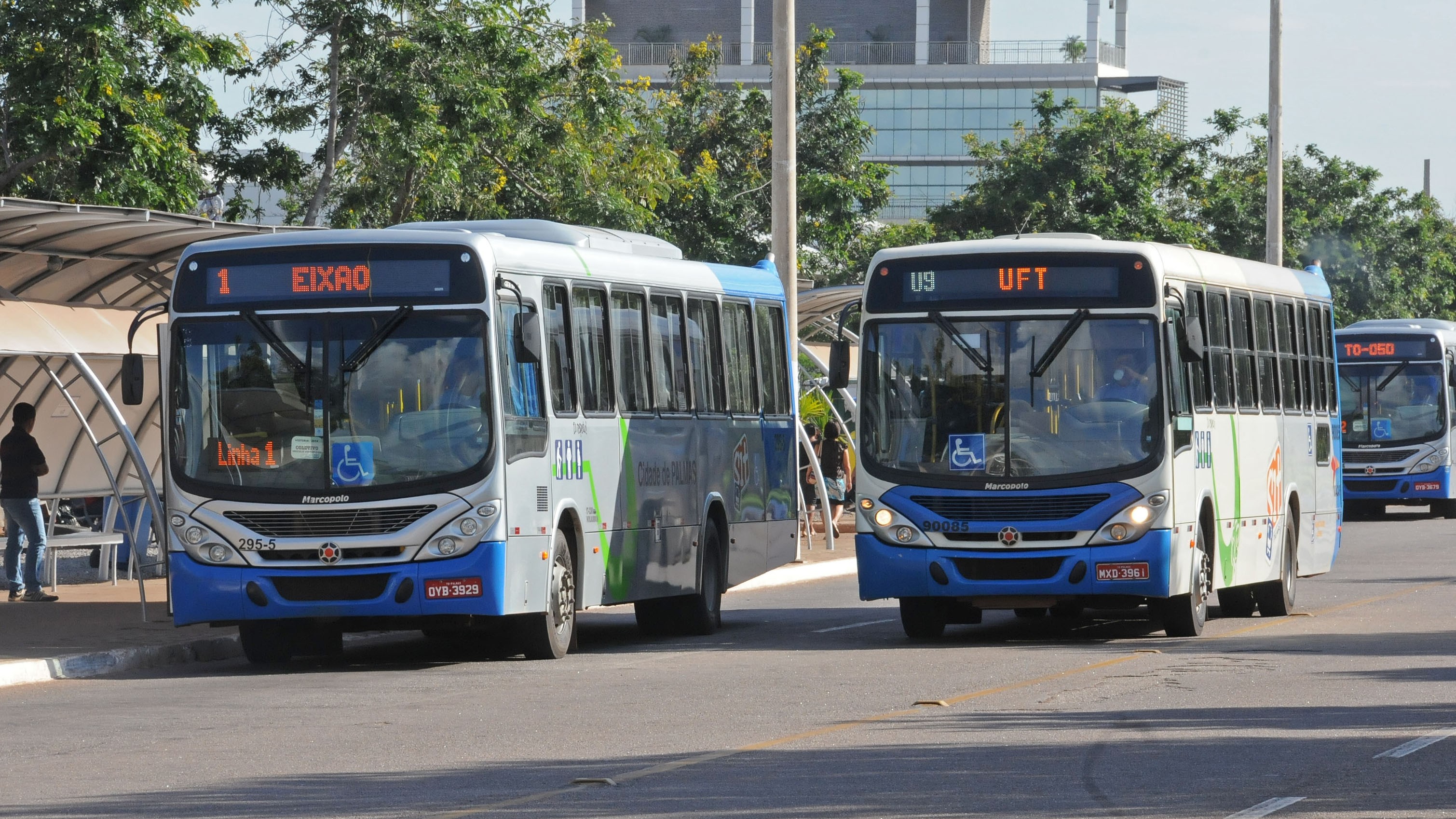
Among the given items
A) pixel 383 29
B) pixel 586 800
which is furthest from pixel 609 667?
pixel 383 29

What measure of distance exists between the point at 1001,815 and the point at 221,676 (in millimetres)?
7781

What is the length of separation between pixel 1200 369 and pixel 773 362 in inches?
181

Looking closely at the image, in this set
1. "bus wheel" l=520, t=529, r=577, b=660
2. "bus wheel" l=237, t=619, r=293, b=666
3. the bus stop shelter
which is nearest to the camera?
"bus wheel" l=520, t=529, r=577, b=660

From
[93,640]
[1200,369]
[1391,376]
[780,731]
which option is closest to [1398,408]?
[1391,376]

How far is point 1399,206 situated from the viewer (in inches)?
2530

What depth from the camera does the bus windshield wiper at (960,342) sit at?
53.2ft

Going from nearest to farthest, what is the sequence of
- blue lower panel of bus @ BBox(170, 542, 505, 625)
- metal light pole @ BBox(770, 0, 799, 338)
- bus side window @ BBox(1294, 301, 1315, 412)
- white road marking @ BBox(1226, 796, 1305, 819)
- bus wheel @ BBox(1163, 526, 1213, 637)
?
white road marking @ BBox(1226, 796, 1305, 819) < blue lower panel of bus @ BBox(170, 542, 505, 625) < bus wheel @ BBox(1163, 526, 1213, 637) < bus side window @ BBox(1294, 301, 1315, 412) < metal light pole @ BBox(770, 0, 799, 338)

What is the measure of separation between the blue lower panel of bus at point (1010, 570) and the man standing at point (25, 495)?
7.66 m

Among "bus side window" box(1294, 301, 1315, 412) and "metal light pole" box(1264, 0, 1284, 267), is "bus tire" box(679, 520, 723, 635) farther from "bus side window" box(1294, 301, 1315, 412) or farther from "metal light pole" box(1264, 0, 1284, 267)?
"metal light pole" box(1264, 0, 1284, 267)

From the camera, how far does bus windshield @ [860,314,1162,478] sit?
15.9 m

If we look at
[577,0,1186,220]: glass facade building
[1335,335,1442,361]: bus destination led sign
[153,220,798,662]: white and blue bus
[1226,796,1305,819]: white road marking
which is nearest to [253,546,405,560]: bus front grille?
[153,220,798,662]: white and blue bus

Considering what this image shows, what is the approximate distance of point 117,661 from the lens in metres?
15.3

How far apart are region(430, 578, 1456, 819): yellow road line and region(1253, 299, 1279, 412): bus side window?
2.65 metres

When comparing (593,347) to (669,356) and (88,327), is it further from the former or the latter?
(88,327)
